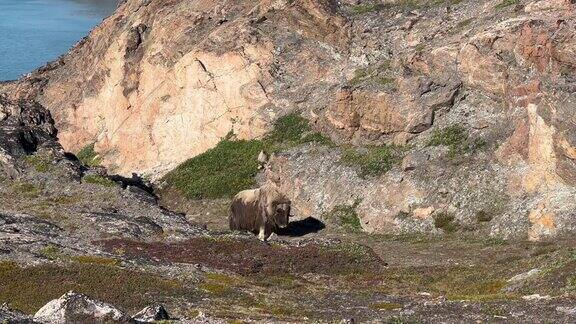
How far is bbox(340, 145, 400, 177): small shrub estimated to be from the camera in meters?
56.1

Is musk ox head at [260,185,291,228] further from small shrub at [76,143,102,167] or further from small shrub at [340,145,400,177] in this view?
small shrub at [76,143,102,167]

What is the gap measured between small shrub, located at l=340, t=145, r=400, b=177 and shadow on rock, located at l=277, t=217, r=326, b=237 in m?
4.69

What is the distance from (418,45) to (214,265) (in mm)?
29469

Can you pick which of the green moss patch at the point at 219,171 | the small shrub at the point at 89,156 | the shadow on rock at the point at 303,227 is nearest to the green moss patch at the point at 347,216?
the shadow on rock at the point at 303,227

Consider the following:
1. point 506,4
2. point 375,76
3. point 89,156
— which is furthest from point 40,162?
point 506,4

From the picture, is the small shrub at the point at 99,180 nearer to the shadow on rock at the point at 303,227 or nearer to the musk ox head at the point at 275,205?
the shadow on rock at the point at 303,227

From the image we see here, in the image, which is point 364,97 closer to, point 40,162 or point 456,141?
point 456,141

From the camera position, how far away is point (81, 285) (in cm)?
3531

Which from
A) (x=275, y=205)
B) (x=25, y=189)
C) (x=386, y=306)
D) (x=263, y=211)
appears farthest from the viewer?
(x=25, y=189)

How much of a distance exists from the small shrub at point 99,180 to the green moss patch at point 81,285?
75.2ft

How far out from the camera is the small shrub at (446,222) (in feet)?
163

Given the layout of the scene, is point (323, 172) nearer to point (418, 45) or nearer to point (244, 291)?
point (418, 45)

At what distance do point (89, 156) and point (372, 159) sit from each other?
3192 centimetres

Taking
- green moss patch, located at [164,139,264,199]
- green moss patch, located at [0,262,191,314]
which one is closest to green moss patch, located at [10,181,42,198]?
green moss patch, located at [164,139,264,199]
